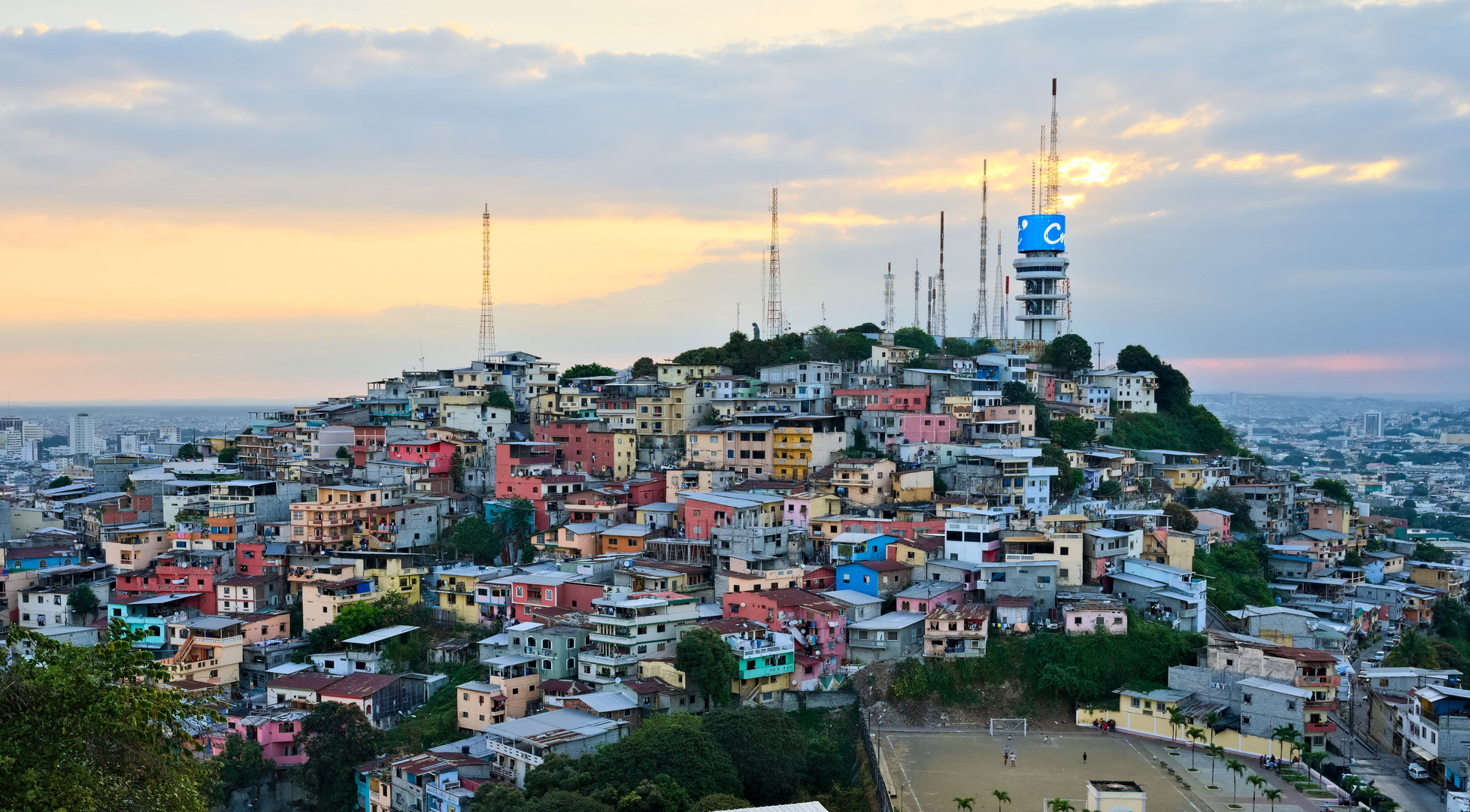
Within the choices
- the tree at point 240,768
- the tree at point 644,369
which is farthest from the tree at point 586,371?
the tree at point 240,768

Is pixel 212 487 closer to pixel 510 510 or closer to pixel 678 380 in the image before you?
pixel 510 510

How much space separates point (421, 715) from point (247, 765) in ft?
11.1

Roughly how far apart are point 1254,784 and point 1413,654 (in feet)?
39.5

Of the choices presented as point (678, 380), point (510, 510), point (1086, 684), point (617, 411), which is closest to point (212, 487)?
point (510, 510)

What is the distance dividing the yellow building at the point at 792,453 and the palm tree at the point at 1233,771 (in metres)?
15.4

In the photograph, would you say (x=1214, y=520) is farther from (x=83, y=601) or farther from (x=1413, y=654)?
(x=83, y=601)

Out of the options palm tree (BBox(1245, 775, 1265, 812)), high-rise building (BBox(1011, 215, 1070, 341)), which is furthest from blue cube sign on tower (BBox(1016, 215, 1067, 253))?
palm tree (BBox(1245, 775, 1265, 812))

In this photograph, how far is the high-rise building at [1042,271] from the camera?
5316cm

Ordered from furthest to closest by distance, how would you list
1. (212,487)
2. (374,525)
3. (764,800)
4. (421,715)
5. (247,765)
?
(212,487) < (374,525) < (421,715) < (247,765) < (764,800)

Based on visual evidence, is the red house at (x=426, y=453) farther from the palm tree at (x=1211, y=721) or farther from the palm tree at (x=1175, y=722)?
the palm tree at (x=1211, y=721)

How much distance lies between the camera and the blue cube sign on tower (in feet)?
174

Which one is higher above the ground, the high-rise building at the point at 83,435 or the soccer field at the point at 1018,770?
the high-rise building at the point at 83,435

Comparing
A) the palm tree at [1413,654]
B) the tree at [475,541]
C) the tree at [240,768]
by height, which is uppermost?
the tree at [475,541]

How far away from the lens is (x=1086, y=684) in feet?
79.6
